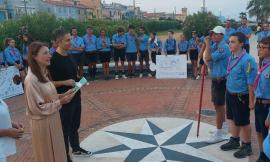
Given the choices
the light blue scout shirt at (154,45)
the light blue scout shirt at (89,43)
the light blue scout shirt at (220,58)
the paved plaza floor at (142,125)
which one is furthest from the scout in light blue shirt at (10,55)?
the light blue scout shirt at (220,58)

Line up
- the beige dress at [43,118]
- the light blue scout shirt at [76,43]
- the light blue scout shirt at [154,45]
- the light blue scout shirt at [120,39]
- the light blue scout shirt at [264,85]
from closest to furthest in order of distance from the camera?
1. the beige dress at [43,118]
2. the light blue scout shirt at [264,85]
3. the light blue scout shirt at [76,43]
4. the light blue scout shirt at [120,39]
5. the light blue scout shirt at [154,45]

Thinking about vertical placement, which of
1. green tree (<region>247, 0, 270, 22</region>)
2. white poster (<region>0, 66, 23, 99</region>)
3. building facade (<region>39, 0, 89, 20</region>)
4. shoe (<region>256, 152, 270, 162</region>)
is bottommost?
shoe (<region>256, 152, 270, 162</region>)

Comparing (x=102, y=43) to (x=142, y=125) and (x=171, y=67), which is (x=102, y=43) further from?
(x=142, y=125)

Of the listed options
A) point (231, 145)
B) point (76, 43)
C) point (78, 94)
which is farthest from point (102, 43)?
point (231, 145)

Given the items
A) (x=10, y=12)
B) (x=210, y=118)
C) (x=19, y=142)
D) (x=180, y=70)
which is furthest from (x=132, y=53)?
(x=10, y=12)

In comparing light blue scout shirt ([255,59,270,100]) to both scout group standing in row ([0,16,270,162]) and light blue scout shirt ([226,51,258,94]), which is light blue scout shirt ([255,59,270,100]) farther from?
light blue scout shirt ([226,51,258,94])

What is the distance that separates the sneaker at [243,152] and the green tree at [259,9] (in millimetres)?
57463

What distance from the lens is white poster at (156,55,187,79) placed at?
11836mm

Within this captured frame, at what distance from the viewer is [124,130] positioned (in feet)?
21.6

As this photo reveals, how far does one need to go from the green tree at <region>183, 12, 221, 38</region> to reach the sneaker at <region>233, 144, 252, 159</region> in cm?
1266

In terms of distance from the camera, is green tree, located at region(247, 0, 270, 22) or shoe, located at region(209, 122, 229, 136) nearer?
shoe, located at region(209, 122, 229, 136)

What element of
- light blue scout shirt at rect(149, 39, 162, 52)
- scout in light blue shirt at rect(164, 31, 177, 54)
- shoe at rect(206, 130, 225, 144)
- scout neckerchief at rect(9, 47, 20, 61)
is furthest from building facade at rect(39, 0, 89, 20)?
shoe at rect(206, 130, 225, 144)

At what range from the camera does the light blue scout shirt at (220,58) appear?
5.34m

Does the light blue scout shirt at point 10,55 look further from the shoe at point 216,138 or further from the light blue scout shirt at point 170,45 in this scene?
the shoe at point 216,138
